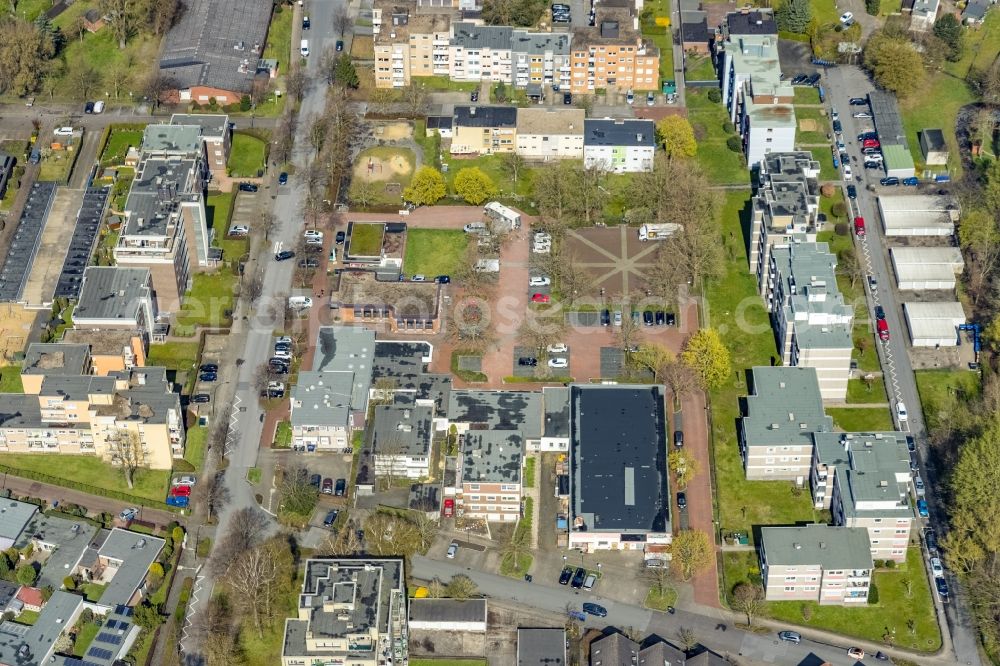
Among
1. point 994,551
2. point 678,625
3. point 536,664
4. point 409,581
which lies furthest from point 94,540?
point 994,551

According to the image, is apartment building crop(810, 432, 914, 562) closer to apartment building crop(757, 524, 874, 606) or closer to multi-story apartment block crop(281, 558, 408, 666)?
apartment building crop(757, 524, 874, 606)

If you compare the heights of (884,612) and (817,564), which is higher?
(817,564)

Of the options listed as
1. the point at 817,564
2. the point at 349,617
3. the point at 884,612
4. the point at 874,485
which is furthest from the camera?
the point at 874,485

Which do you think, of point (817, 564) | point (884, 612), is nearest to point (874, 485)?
point (817, 564)

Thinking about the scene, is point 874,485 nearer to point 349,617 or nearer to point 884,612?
point 884,612

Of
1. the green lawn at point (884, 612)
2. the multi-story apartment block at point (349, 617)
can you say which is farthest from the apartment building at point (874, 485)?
the multi-story apartment block at point (349, 617)

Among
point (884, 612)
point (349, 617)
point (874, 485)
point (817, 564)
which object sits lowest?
point (884, 612)
